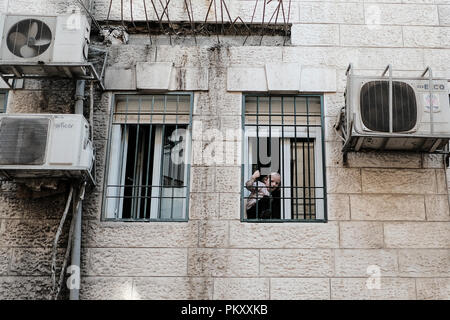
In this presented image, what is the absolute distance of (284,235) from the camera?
6914mm

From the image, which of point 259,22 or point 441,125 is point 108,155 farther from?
point 441,125

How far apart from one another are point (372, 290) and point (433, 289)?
0.73 m

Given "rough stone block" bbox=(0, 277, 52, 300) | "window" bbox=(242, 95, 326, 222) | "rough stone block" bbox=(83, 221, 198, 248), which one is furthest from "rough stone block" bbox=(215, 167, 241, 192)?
"rough stone block" bbox=(0, 277, 52, 300)

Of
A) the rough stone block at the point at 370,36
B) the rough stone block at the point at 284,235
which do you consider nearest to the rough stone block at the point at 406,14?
the rough stone block at the point at 370,36

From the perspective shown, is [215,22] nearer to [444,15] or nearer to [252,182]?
[252,182]

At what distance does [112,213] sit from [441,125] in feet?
13.8

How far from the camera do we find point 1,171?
6.62 meters

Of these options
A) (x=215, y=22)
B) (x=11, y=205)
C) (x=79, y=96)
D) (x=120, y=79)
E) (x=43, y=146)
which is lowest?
(x=11, y=205)

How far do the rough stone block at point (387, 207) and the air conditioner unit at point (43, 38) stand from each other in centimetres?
387

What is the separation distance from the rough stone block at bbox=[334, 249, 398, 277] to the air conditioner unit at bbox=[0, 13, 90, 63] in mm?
3983

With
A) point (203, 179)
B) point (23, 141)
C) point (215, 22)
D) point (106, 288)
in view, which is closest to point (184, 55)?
point (215, 22)

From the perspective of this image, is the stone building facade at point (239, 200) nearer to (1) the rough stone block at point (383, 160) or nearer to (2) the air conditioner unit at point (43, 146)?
(1) the rough stone block at point (383, 160)

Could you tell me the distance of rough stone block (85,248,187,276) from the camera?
6777mm

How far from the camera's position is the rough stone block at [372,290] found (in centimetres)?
667
